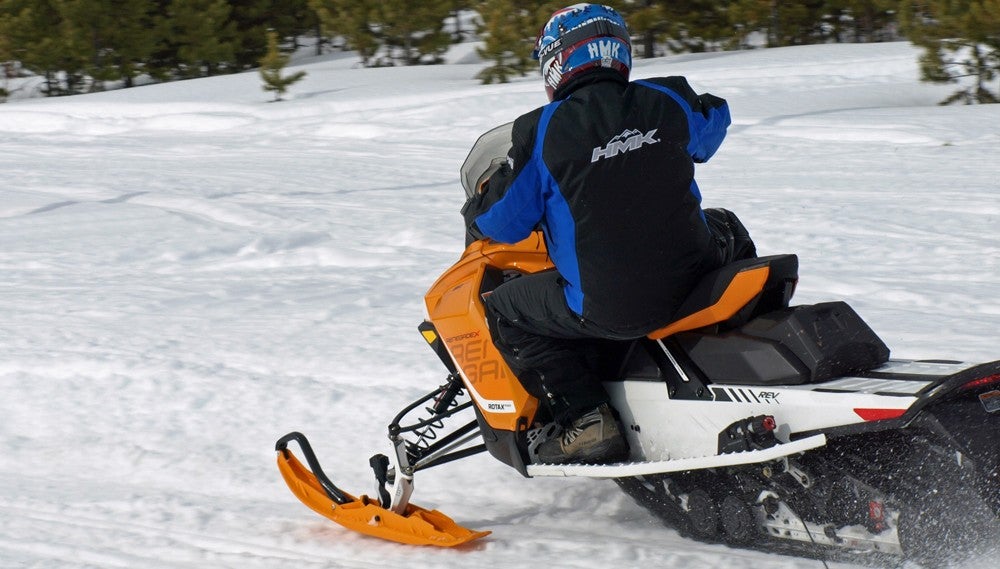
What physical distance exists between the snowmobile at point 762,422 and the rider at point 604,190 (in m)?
0.12

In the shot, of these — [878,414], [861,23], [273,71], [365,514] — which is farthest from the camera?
[861,23]

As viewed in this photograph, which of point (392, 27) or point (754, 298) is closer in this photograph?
point (754, 298)

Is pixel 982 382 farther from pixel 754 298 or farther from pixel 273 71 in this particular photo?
pixel 273 71

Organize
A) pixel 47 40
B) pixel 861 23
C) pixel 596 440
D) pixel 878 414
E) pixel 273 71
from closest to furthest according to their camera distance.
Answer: pixel 878 414, pixel 596 440, pixel 273 71, pixel 861 23, pixel 47 40

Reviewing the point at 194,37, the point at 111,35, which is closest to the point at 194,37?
the point at 194,37

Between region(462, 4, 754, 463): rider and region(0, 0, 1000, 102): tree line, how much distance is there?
11.7 metres

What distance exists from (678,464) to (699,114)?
36.6 inches

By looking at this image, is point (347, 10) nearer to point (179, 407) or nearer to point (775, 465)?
point (179, 407)

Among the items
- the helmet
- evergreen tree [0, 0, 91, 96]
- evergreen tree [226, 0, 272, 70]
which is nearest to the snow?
the helmet

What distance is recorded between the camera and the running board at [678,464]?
265cm

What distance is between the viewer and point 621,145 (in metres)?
2.84


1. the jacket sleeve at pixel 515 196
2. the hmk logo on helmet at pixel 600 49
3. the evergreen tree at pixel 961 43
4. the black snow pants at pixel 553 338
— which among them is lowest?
the evergreen tree at pixel 961 43

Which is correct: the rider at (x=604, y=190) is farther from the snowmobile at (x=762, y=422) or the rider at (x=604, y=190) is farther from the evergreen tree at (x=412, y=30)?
the evergreen tree at (x=412, y=30)

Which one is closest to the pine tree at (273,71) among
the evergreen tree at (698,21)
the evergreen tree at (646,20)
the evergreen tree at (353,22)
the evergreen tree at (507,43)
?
the evergreen tree at (507,43)
